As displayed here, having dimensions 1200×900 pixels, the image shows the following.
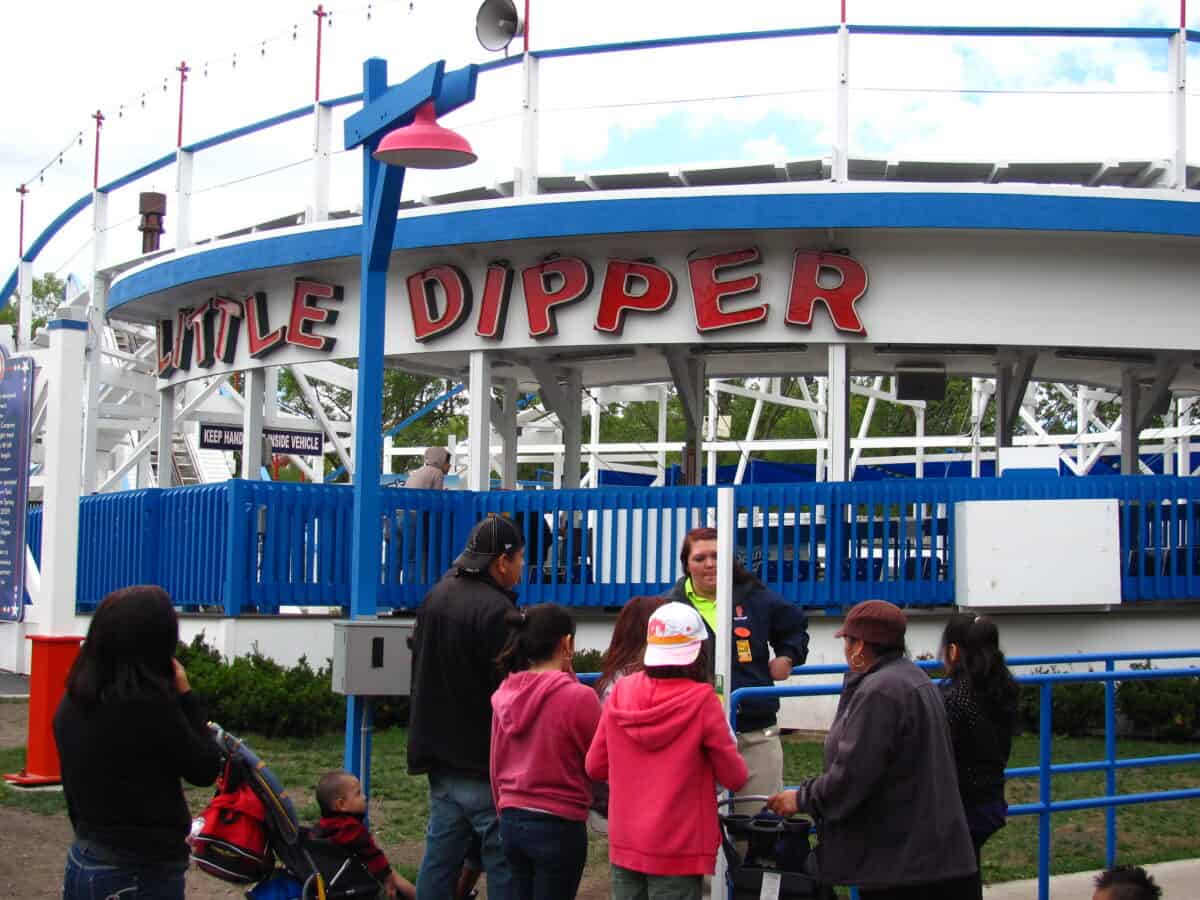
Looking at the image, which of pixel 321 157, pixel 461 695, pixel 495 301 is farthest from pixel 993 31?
pixel 461 695

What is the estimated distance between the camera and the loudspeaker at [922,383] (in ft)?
58.6

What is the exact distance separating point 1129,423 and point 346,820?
14136 mm

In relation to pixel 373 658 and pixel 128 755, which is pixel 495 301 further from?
pixel 128 755

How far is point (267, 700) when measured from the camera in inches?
515

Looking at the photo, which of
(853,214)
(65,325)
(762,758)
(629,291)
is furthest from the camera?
(629,291)

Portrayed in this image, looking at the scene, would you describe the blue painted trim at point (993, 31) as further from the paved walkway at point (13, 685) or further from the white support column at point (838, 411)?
the paved walkway at point (13, 685)

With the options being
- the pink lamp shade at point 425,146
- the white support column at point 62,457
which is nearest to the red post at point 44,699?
the white support column at point 62,457

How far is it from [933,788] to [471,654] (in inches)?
79.6

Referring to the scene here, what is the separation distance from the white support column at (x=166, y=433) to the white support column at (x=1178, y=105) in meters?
12.0

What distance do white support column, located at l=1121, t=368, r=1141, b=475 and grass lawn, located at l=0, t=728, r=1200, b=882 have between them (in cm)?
551

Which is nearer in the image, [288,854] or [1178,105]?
[288,854]

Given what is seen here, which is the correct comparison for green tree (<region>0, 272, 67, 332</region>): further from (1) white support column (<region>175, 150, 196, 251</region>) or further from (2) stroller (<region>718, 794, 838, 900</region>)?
(2) stroller (<region>718, 794, 838, 900</region>)

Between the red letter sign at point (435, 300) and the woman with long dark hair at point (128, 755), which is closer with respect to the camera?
the woman with long dark hair at point (128, 755)

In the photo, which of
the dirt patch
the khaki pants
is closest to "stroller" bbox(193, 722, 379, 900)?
the khaki pants
